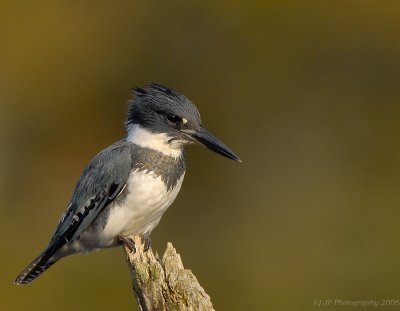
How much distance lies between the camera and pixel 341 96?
31.8ft

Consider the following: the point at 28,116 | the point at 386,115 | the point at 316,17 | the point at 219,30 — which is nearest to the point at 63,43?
the point at 28,116

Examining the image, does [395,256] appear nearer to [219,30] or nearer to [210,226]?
[210,226]

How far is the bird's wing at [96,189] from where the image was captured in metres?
4.83

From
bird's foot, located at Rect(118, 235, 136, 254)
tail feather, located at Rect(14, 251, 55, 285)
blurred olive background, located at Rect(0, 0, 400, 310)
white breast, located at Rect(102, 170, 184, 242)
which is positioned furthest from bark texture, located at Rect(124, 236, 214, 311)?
blurred olive background, located at Rect(0, 0, 400, 310)

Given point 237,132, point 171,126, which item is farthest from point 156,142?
point 237,132

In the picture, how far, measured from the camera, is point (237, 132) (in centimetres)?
940

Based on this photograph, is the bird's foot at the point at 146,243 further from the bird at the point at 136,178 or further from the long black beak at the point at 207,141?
the long black beak at the point at 207,141

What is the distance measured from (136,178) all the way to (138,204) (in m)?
0.12

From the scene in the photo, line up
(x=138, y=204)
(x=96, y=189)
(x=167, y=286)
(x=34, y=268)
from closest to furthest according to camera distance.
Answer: (x=167, y=286) → (x=138, y=204) → (x=96, y=189) → (x=34, y=268)

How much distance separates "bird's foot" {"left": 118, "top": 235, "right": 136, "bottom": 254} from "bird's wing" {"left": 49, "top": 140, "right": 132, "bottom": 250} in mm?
162

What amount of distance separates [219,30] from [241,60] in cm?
44

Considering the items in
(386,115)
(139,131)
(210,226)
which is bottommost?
(210,226)

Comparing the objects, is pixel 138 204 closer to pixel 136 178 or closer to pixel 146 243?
pixel 136 178

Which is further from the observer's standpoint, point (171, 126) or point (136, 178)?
point (171, 126)
